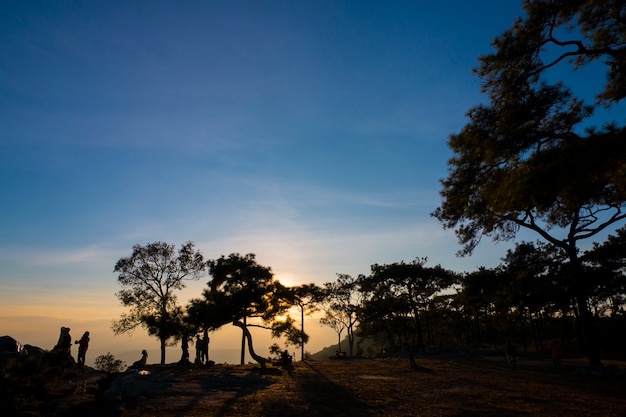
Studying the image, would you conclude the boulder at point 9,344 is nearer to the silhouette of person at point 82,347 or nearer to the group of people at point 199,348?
the silhouette of person at point 82,347

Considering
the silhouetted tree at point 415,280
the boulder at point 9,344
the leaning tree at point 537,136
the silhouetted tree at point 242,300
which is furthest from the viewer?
the silhouetted tree at point 415,280

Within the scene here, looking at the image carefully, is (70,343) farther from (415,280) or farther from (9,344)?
(415,280)

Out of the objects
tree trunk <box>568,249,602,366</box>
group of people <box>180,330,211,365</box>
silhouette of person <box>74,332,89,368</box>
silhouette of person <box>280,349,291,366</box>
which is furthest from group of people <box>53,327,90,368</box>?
tree trunk <box>568,249,602,366</box>

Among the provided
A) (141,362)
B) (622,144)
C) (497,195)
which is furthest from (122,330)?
(622,144)

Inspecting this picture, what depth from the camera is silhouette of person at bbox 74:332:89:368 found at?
22172mm

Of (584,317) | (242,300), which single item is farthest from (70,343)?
(584,317)

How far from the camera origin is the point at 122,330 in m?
41.6

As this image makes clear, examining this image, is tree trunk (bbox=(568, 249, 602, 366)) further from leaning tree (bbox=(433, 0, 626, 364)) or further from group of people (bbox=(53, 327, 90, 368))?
group of people (bbox=(53, 327, 90, 368))

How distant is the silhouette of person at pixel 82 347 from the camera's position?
873 inches

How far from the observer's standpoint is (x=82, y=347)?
2292 cm

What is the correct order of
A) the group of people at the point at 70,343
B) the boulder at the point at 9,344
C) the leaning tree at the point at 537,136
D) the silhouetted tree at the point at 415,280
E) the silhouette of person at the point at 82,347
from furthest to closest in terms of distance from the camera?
the silhouetted tree at the point at 415,280
the silhouette of person at the point at 82,347
the group of people at the point at 70,343
the boulder at the point at 9,344
the leaning tree at the point at 537,136

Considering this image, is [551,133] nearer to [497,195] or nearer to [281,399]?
[497,195]

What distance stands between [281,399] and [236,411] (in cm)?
273

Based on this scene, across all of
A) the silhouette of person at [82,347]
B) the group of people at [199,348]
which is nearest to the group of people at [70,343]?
the silhouette of person at [82,347]
